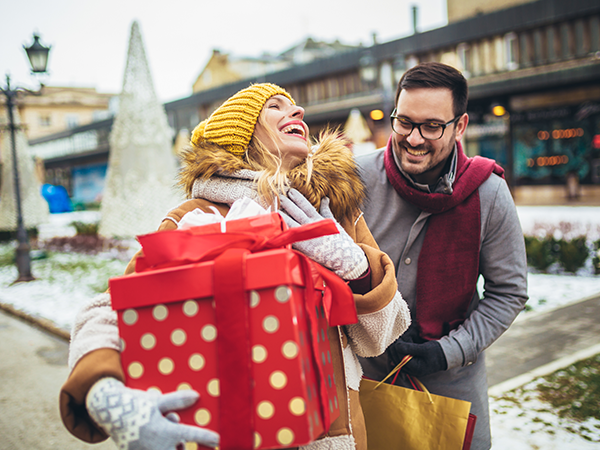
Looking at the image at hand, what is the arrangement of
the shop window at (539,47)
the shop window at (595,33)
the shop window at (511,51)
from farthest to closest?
1. the shop window at (511,51)
2. the shop window at (539,47)
3. the shop window at (595,33)

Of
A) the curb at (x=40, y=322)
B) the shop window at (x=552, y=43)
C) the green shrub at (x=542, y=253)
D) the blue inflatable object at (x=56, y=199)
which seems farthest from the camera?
the blue inflatable object at (x=56, y=199)

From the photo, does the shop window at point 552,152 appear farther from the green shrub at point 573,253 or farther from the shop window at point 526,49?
the green shrub at point 573,253

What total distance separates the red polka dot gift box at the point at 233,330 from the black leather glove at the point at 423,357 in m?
0.87

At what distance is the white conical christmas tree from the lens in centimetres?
1062

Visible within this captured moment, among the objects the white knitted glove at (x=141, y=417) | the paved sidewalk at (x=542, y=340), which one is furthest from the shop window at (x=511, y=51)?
the white knitted glove at (x=141, y=417)

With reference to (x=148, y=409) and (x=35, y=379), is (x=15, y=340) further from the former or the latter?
(x=148, y=409)

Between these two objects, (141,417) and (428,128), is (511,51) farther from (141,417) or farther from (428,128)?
(141,417)

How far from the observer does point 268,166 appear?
1.66 metres

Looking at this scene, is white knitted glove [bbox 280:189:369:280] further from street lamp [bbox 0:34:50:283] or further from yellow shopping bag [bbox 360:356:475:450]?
street lamp [bbox 0:34:50:283]

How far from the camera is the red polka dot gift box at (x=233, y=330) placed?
1027mm

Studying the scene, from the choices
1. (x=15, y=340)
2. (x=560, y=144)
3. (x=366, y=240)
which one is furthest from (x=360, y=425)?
(x=560, y=144)

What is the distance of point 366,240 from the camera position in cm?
167

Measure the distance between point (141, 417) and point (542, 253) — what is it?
8183 mm

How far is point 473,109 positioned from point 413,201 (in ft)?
62.1
